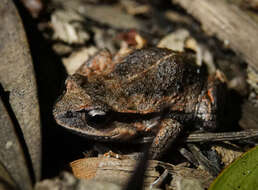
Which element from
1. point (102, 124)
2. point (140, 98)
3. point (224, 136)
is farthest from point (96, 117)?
point (224, 136)

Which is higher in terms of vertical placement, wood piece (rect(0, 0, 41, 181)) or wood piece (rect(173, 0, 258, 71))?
wood piece (rect(173, 0, 258, 71))

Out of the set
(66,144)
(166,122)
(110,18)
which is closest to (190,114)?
(166,122)

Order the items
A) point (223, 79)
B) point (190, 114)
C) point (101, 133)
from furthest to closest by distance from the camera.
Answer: point (223, 79)
point (190, 114)
point (101, 133)

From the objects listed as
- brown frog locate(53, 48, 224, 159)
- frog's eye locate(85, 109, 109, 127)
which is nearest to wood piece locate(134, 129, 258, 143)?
brown frog locate(53, 48, 224, 159)

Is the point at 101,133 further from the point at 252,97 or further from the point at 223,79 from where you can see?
the point at 252,97

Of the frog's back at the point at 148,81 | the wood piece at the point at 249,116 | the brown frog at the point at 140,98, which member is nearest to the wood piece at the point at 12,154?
the brown frog at the point at 140,98

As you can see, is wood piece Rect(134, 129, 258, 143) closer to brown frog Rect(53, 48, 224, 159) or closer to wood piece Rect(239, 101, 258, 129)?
brown frog Rect(53, 48, 224, 159)
